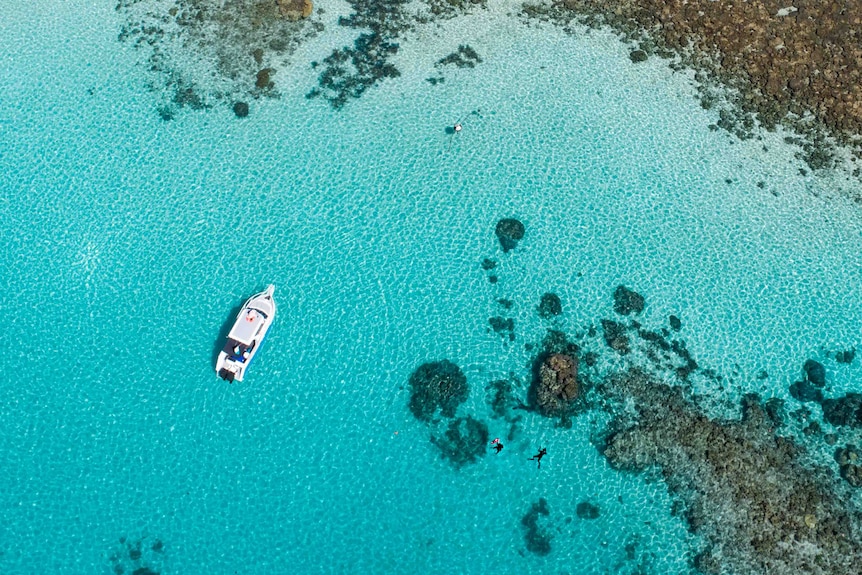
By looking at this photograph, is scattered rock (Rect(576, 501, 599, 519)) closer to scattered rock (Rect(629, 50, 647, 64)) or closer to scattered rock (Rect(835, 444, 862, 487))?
scattered rock (Rect(835, 444, 862, 487))

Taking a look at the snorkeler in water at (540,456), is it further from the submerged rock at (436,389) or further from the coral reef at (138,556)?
the coral reef at (138,556)

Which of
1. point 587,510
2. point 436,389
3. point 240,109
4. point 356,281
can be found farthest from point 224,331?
point 587,510

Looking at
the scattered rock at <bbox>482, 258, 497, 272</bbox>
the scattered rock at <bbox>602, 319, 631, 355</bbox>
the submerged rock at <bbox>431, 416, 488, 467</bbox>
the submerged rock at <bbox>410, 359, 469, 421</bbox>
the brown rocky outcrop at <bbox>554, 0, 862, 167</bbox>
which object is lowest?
the submerged rock at <bbox>431, 416, 488, 467</bbox>

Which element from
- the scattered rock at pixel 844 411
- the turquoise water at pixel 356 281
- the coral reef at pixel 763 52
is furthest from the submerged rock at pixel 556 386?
the coral reef at pixel 763 52

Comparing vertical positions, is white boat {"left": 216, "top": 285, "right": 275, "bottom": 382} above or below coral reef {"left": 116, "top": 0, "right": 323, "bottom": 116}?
below

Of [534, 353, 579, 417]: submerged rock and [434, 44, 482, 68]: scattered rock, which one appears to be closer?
[534, 353, 579, 417]: submerged rock

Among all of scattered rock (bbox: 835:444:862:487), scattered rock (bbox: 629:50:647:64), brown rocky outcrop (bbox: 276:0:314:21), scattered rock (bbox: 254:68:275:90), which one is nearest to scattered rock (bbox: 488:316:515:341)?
scattered rock (bbox: 835:444:862:487)

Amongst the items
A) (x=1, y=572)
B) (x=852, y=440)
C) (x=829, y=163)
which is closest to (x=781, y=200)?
(x=829, y=163)
